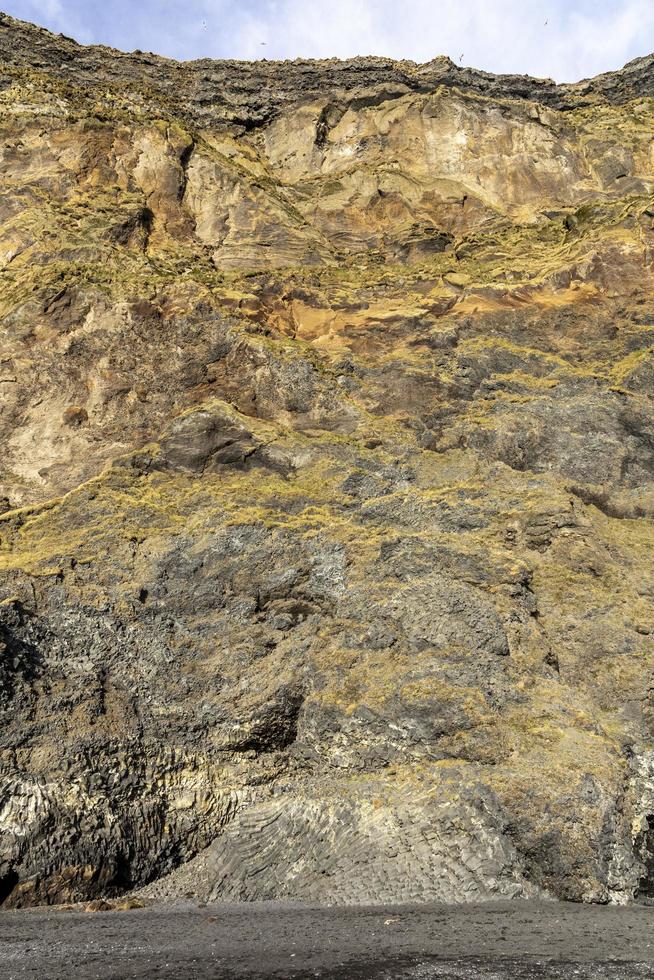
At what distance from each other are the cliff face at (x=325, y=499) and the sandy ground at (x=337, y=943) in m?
1.36

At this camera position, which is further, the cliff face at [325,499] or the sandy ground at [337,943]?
the cliff face at [325,499]

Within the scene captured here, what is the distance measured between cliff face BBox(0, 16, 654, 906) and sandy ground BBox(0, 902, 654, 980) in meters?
1.36

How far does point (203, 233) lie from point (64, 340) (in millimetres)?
10142

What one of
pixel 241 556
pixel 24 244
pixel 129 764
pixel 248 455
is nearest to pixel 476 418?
pixel 248 455

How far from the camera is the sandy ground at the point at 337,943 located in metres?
9.43

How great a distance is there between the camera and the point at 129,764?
55.7 feet

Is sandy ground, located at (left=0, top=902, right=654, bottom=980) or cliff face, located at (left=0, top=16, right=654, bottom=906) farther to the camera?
cliff face, located at (left=0, top=16, right=654, bottom=906)

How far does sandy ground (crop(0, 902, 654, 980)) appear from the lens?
9.43 m

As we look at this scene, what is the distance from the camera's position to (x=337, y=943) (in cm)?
1099

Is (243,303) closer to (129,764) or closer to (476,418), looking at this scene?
(476,418)

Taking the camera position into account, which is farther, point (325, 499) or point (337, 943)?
point (325, 499)

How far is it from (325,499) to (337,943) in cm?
1270

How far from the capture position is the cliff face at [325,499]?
15461 millimetres

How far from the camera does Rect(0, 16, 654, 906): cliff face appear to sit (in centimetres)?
1546
